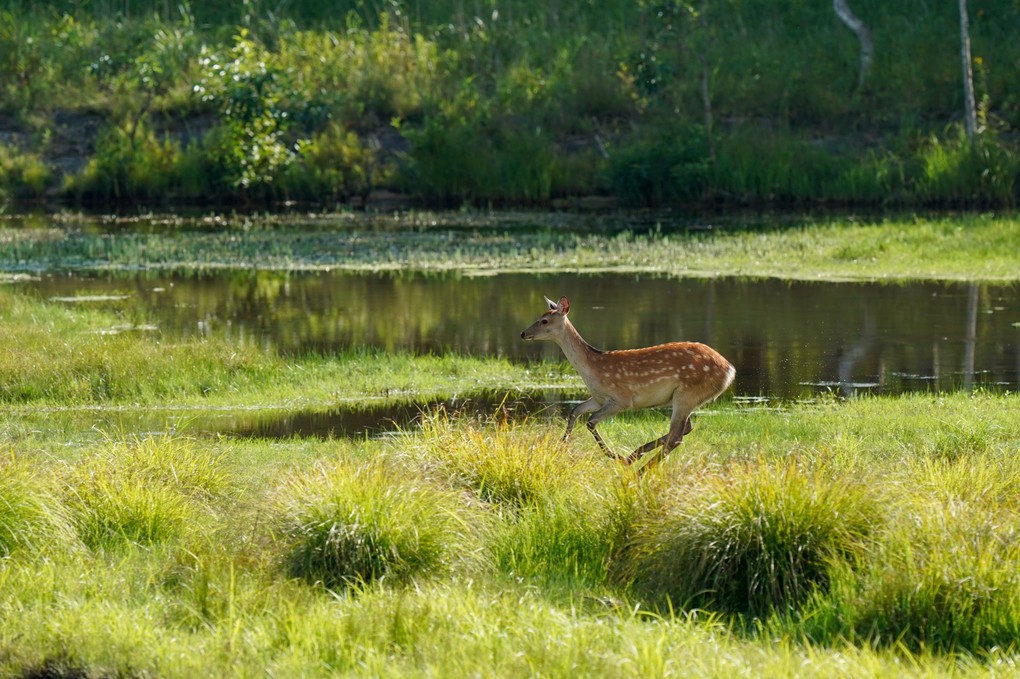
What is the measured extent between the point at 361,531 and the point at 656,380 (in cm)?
291

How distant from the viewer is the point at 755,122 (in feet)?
120

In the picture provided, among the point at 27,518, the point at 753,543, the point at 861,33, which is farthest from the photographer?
the point at 861,33

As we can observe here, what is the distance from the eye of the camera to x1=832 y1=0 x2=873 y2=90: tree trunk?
120ft

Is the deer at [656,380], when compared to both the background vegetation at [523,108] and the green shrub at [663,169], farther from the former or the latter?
the green shrub at [663,169]

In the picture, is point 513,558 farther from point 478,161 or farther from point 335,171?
point 335,171

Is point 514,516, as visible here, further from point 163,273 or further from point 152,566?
point 163,273

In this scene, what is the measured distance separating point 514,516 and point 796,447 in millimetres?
2242

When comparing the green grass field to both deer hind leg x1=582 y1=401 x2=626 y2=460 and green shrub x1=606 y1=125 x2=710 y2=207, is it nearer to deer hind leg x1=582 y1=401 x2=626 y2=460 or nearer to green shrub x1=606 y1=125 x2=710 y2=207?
deer hind leg x1=582 y1=401 x2=626 y2=460

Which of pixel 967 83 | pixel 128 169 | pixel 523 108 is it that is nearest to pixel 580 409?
pixel 967 83

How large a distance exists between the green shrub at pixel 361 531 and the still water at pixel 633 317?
6.31m

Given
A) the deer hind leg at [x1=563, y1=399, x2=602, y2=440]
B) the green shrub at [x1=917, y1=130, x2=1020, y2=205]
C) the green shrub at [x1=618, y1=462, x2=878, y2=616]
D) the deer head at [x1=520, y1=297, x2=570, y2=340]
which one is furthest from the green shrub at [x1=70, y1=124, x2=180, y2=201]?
the green shrub at [x1=618, y1=462, x2=878, y2=616]

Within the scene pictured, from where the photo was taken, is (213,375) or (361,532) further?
(213,375)

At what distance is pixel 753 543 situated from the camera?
7238 millimetres

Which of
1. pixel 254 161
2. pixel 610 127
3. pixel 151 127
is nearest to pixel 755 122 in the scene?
pixel 610 127
